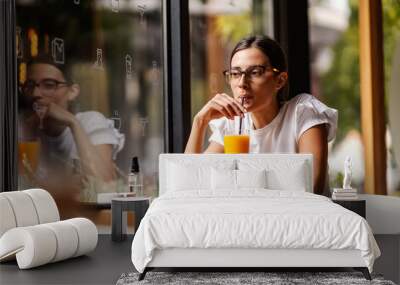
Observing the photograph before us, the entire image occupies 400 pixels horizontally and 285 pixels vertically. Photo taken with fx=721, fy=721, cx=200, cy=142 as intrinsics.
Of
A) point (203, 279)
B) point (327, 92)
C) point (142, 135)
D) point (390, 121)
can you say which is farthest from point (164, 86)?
point (203, 279)

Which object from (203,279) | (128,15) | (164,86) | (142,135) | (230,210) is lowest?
(203,279)

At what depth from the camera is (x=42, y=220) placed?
501 centimetres

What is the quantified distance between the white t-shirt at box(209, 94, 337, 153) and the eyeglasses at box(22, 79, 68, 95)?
1502mm

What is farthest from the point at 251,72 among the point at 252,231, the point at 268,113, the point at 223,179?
the point at 252,231

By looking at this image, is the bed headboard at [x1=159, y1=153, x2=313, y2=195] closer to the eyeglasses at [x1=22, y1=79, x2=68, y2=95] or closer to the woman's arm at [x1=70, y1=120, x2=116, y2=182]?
the woman's arm at [x1=70, y1=120, x2=116, y2=182]

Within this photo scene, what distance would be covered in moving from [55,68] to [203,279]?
8.43ft

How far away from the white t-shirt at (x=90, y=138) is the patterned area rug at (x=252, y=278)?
191 cm

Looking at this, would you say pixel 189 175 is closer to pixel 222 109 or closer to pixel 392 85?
pixel 222 109

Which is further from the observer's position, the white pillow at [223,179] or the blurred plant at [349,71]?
the blurred plant at [349,71]

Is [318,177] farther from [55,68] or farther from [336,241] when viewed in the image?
[55,68]

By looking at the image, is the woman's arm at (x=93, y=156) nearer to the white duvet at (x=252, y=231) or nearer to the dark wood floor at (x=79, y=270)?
the dark wood floor at (x=79, y=270)

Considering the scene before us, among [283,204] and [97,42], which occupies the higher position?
[97,42]

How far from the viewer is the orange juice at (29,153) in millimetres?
5699

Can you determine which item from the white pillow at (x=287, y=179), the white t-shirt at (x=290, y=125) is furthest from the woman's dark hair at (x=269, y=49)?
the white pillow at (x=287, y=179)
